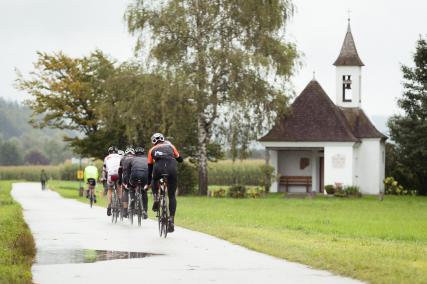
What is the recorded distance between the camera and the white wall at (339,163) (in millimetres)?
59000

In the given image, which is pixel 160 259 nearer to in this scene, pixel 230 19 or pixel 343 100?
pixel 230 19

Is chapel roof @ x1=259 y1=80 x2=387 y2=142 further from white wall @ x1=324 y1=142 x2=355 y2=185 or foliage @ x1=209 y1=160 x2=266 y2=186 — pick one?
foliage @ x1=209 y1=160 x2=266 y2=186

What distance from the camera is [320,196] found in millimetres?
57344

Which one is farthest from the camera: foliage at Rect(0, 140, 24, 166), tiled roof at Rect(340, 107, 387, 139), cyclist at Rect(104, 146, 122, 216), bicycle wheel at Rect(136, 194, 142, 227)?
foliage at Rect(0, 140, 24, 166)

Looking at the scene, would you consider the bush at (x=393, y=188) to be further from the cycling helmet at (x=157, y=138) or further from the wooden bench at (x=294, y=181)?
the cycling helmet at (x=157, y=138)

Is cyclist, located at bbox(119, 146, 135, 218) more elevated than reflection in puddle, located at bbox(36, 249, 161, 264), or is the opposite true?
cyclist, located at bbox(119, 146, 135, 218)

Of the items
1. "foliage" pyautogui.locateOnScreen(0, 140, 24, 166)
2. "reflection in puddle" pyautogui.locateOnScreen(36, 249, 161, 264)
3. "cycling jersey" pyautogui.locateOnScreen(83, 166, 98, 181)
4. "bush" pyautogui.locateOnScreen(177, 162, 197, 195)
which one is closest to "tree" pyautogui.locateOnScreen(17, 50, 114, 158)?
"bush" pyautogui.locateOnScreen(177, 162, 197, 195)

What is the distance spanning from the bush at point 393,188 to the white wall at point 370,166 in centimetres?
132

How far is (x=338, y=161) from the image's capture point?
5922 centimetres

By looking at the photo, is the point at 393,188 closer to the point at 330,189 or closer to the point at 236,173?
the point at 330,189

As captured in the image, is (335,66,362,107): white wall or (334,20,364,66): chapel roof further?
(334,20,364,66): chapel roof

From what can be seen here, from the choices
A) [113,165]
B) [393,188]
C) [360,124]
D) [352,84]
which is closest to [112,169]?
[113,165]

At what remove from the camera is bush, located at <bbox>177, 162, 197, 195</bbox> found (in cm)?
6200

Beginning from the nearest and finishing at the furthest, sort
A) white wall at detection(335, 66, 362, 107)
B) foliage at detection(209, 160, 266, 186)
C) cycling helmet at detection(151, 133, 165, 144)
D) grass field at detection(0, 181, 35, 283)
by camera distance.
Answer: grass field at detection(0, 181, 35, 283)
cycling helmet at detection(151, 133, 165, 144)
white wall at detection(335, 66, 362, 107)
foliage at detection(209, 160, 266, 186)
